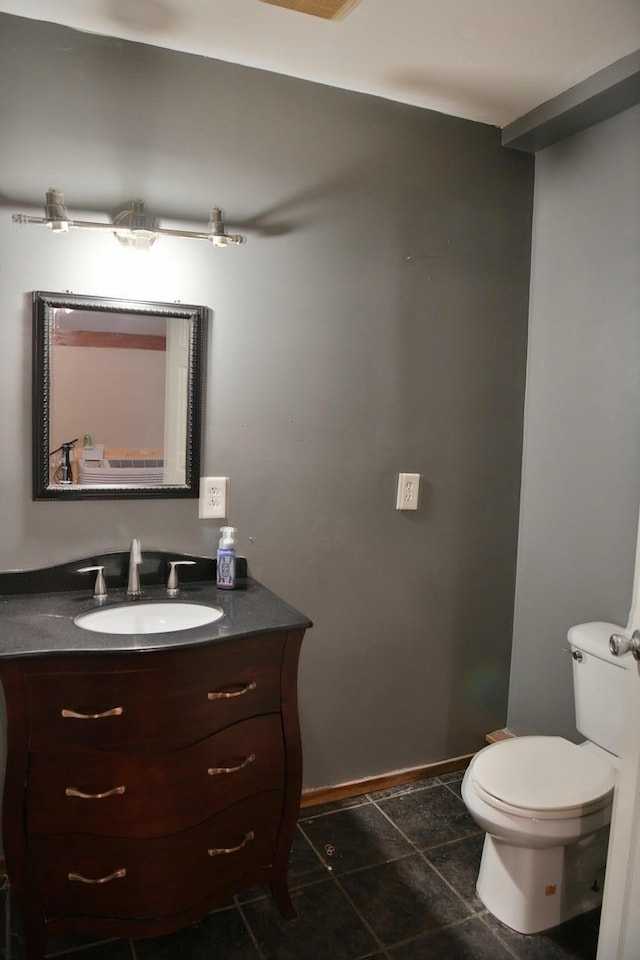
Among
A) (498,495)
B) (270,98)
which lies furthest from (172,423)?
(498,495)

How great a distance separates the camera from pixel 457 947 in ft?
5.64

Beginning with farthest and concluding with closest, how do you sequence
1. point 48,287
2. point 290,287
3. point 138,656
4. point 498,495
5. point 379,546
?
point 498,495, point 379,546, point 290,287, point 48,287, point 138,656

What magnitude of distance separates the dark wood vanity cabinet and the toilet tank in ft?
3.13

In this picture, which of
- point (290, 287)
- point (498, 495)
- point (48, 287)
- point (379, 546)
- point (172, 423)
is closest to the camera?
point (48, 287)

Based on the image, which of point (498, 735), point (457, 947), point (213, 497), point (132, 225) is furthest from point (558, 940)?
point (132, 225)

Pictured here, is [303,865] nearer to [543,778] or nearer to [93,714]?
[543,778]

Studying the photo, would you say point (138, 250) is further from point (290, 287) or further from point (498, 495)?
point (498, 495)

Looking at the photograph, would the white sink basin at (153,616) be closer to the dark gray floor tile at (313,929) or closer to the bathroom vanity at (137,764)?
the bathroom vanity at (137,764)

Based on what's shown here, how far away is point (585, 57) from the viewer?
6.29 feet

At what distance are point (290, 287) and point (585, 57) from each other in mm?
1032

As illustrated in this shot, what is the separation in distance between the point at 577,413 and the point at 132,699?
1665 millimetres

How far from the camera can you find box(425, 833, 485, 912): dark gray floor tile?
191 centimetres

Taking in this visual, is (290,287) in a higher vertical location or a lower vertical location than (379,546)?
higher

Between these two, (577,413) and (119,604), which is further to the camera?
(577,413)
